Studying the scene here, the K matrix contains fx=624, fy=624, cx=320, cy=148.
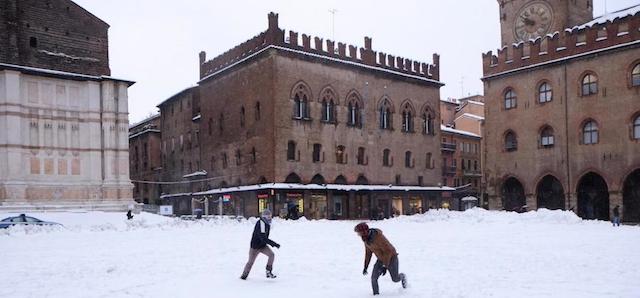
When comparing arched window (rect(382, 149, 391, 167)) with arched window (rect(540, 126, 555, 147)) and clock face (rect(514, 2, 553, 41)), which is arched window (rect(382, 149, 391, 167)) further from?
clock face (rect(514, 2, 553, 41))

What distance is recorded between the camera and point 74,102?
40375 mm

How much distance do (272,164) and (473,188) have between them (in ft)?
131

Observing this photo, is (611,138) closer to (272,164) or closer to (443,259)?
(272,164)

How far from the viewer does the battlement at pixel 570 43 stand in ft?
126

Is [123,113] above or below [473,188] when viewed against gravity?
above

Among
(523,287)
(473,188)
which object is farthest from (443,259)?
(473,188)

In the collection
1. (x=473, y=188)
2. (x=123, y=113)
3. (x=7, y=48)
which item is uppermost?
(x=7, y=48)

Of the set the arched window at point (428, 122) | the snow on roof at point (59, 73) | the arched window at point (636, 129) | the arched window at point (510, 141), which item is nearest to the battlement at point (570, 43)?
the arched window at point (510, 141)

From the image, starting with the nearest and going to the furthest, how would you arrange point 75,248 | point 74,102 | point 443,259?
point 443,259
point 75,248
point 74,102

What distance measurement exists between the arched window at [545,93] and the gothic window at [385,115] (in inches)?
444

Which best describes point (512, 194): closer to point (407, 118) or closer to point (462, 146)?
point (407, 118)

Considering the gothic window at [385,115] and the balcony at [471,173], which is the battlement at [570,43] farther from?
the balcony at [471,173]

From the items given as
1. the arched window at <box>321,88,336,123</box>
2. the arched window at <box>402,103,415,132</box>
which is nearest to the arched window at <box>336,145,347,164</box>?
the arched window at <box>321,88,336,123</box>

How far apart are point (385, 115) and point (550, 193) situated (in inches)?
526
